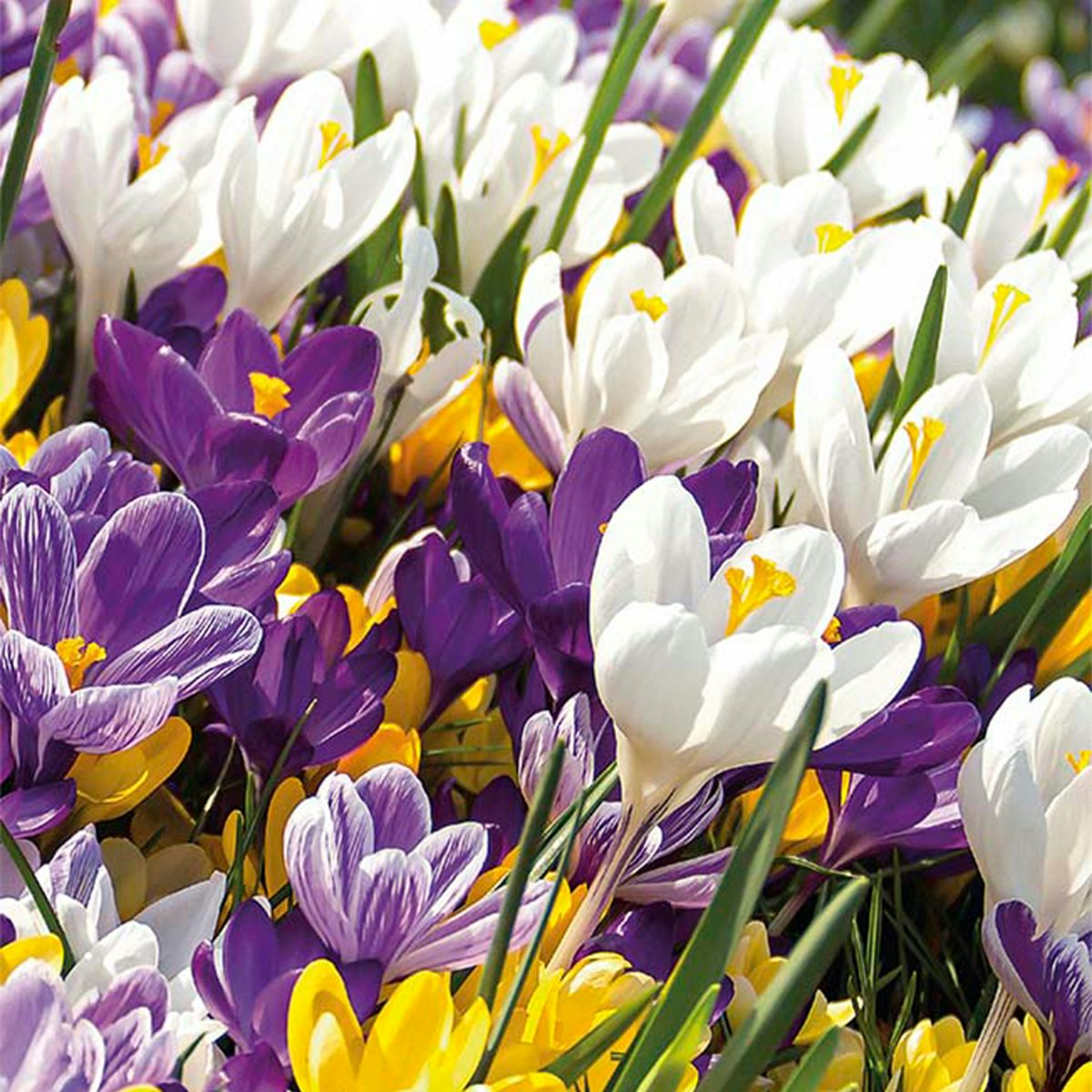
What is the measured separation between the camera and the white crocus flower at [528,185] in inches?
28.1

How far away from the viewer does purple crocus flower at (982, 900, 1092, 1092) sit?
0.45 meters

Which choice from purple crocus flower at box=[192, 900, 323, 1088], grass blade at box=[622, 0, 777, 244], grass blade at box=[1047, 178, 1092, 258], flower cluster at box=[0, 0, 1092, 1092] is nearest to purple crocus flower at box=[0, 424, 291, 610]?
flower cluster at box=[0, 0, 1092, 1092]

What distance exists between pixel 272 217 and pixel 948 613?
11.6 inches

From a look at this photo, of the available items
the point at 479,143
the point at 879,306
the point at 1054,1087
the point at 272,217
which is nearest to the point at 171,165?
the point at 272,217

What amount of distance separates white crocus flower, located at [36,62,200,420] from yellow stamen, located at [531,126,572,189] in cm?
15

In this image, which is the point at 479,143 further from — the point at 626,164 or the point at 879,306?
the point at 879,306

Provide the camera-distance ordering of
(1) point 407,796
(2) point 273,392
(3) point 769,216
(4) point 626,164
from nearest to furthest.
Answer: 1. (1) point 407,796
2. (2) point 273,392
3. (3) point 769,216
4. (4) point 626,164

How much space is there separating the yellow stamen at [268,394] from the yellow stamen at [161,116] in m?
0.30

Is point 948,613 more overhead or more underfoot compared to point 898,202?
more underfoot

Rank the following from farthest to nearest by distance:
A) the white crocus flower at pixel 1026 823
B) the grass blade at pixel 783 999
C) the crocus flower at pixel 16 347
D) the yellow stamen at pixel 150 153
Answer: the yellow stamen at pixel 150 153 → the crocus flower at pixel 16 347 → the white crocus flower at pixel 1026 823 → the grass blade at pixel 783 999

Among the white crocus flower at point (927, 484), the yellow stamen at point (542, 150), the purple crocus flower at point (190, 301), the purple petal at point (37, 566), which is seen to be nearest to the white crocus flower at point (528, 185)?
the yellow stamen at point (542, 150)

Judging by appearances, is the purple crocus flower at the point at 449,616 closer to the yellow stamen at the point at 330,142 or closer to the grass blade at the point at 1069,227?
the yellow stamen at the point at 330,142

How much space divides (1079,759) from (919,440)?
0.38 feet

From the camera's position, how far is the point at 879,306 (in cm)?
64
